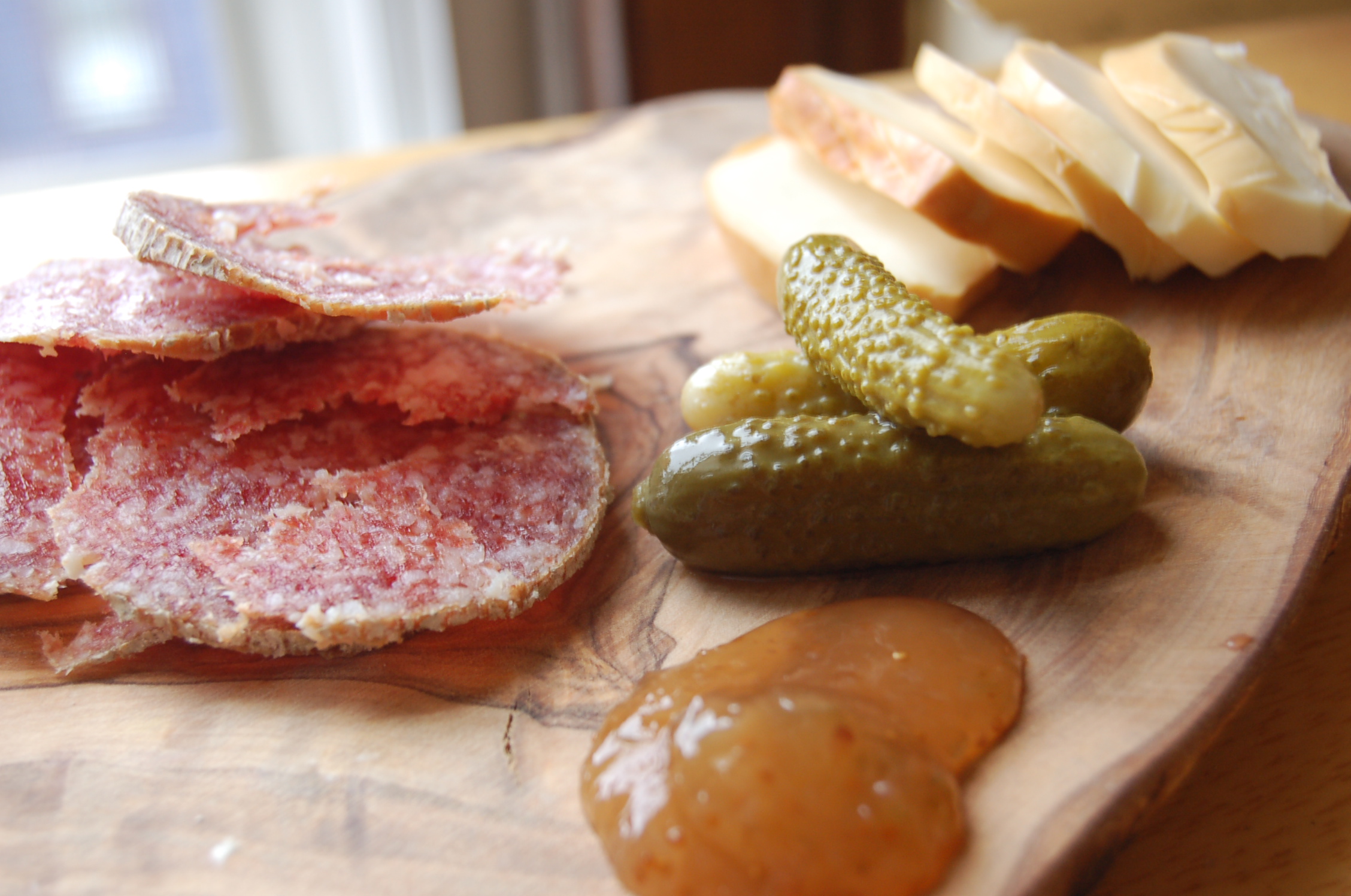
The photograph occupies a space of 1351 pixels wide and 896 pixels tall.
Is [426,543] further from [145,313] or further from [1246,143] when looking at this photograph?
[1246,143]

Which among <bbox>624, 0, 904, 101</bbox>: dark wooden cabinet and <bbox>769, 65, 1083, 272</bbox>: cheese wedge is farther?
<bbox>624, 0, 904, 101</bbox>: dark wooden cabinet

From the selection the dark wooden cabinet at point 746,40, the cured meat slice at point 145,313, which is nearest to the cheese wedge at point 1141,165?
the cured meat slice at point 145,313

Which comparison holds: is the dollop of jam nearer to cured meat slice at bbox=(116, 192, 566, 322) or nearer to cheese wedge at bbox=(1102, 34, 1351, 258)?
cured meat slice at bbox=(116, 192, 566, 322)

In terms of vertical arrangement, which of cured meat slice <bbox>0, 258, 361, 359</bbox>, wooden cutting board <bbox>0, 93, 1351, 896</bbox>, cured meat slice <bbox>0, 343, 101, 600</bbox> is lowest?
wooden cutting board <bbox>0, 93, 1351, 896</bbox>

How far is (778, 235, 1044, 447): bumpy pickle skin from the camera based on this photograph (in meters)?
1.30

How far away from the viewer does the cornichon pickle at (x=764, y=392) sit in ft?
5.23

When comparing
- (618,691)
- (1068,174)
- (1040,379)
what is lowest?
(618,691)

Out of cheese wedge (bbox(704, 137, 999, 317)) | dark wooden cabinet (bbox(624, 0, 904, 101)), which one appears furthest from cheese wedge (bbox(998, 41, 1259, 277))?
dark wooden cabinet (bbox(624, 0, 904, 101))

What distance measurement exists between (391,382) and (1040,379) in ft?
3.52

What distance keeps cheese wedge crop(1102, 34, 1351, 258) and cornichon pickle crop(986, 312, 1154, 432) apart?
0.52 meters

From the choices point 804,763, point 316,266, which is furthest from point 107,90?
point 804,763

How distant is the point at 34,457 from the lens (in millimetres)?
1583

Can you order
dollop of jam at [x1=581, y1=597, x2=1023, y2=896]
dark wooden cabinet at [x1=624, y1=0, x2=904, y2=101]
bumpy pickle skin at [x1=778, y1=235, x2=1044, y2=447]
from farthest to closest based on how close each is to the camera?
1. dark wooden cabinet at [x1=624, y1=0, x2=904, y2=101]
2. bumpy pickle skin at [x1=778, y1=235, x2=1044, y2=447]
3. dollop of jam at [x1=581, y1=597, x2=1023, y2=896]

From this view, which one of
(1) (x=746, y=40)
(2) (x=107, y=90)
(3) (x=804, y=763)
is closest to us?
(3) (x=804, y=763)
